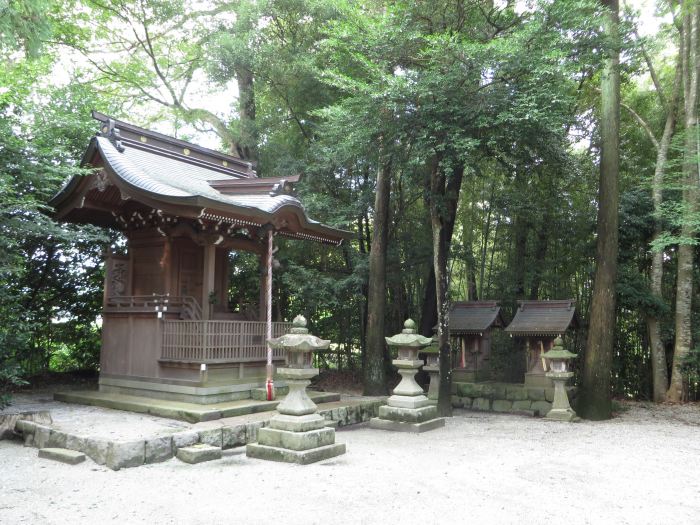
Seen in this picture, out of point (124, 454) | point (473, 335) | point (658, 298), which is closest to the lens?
point (124, 454)

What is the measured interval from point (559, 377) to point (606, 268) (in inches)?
84.3

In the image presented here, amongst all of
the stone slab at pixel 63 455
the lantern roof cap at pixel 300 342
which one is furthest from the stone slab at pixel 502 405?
the stone slab at pixel 63 455

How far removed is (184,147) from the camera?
10766 mm

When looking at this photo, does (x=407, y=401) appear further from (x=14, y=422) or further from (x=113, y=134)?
(x=113, y=134)

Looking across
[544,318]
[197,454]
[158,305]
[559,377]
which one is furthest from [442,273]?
[197,454]

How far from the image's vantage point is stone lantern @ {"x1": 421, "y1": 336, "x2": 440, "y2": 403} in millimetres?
9820

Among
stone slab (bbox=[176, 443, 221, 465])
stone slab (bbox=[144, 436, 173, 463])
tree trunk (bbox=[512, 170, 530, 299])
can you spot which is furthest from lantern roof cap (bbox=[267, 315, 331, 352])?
tree trunk (bbox=[512, 170, 530, 299])

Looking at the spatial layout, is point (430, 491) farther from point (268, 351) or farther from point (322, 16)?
point (322, 16)

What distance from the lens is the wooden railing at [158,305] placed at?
8625 millimetres

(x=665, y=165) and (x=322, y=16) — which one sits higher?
(x=322, y=16)

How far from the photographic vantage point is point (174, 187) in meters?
8.59

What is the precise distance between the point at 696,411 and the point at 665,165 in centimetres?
488

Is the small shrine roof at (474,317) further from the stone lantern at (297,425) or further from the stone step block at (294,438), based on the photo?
the stone step block at (294,438)

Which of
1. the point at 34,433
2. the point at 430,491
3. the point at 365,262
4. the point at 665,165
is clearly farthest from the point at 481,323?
the point at 34,433
